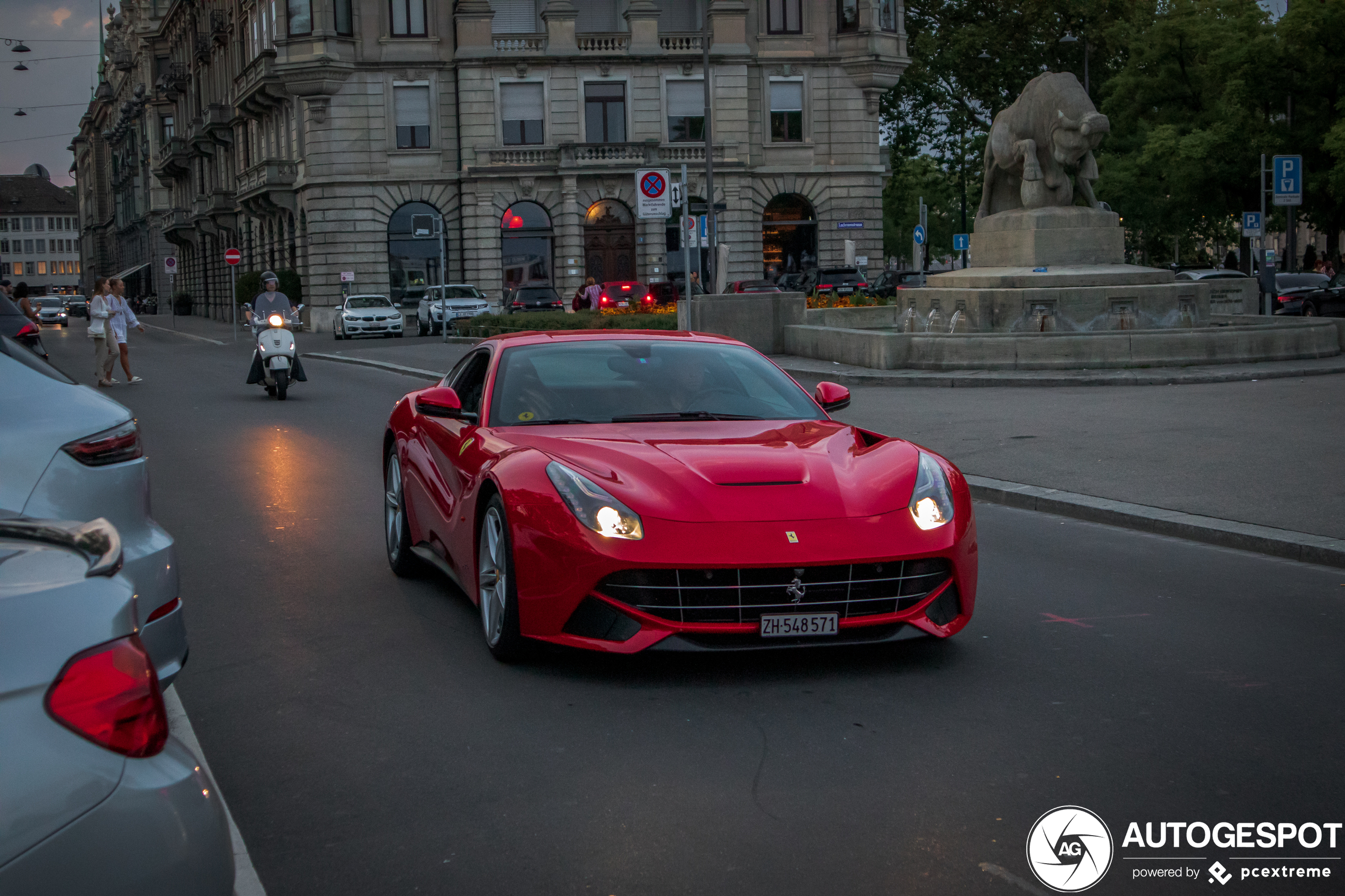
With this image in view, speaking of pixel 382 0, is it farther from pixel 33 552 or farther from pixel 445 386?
pixel 33 552

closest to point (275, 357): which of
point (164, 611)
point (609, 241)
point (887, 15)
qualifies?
point (164, 611)

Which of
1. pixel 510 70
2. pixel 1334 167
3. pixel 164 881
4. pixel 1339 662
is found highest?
pixel 510 70

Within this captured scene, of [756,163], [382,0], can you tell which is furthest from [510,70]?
[756,163]

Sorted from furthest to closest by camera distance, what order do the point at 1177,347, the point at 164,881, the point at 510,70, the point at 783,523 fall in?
the point at 510,70 < the point at 1177,347 < the point at 783,523 < the point at 164,881

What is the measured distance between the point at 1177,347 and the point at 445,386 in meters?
15.1

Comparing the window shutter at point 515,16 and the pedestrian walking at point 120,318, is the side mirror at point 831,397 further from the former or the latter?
the window shutter at point 515,16

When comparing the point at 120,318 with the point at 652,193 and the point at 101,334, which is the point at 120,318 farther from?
the point at 652,193

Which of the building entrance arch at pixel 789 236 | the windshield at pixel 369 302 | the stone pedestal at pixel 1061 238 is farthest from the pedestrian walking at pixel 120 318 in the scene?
the building entrance arch at pixel 789 236

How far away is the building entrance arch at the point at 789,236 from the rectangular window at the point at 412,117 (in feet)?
43.0

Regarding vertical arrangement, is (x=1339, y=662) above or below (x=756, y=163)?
below

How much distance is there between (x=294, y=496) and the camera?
36.3 ft

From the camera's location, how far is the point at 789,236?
2282 inches

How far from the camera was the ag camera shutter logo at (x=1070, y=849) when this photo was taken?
373cm

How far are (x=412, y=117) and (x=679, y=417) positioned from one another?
50.6 m
